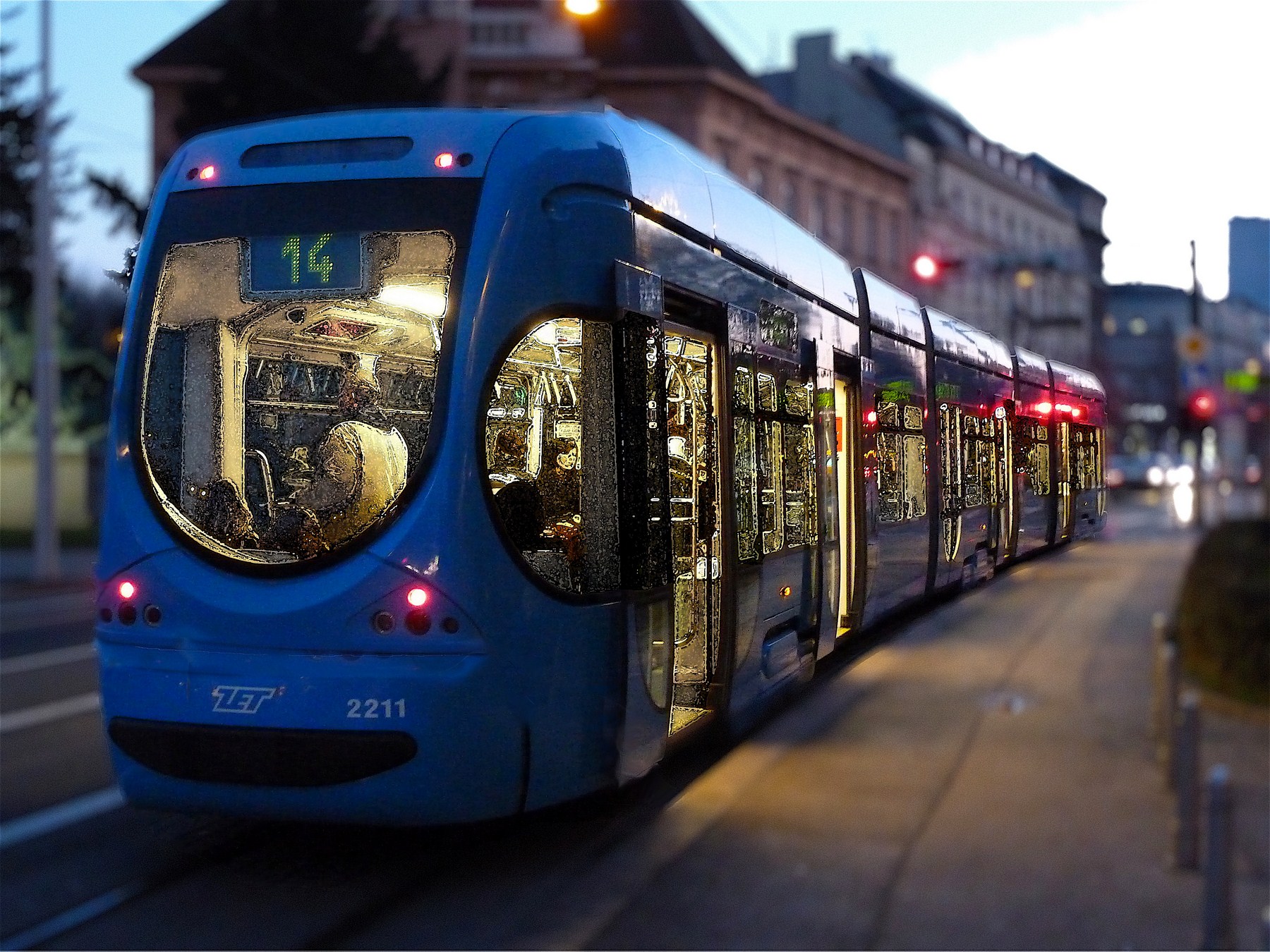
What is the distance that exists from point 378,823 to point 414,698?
20 cm

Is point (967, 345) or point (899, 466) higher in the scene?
point (967, 345)

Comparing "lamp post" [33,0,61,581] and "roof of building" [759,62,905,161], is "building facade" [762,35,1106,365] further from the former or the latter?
"lamp post" [33,0,61,581]

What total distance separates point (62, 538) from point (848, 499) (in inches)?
228

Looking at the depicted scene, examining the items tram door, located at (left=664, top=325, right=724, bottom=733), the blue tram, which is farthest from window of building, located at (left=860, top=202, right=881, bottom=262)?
tram door, located at (left=664, top=325, right=724, bottom=733)

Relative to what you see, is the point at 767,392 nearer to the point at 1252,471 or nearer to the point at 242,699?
the point at 242,699

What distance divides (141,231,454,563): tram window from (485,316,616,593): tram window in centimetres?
14

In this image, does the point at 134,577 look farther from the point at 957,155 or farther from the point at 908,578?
the point at 957,155

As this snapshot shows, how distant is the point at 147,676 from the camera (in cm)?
221

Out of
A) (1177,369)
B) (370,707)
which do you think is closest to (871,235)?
(1177,369)

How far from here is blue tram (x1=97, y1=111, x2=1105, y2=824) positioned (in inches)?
82.0

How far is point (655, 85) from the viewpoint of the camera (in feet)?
15.9

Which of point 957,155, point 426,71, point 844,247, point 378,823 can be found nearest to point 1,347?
point 426,71

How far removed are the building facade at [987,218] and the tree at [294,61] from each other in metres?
0.94

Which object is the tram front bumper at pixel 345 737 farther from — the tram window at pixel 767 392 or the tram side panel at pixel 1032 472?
the tram side panel at pixel 1032 472
